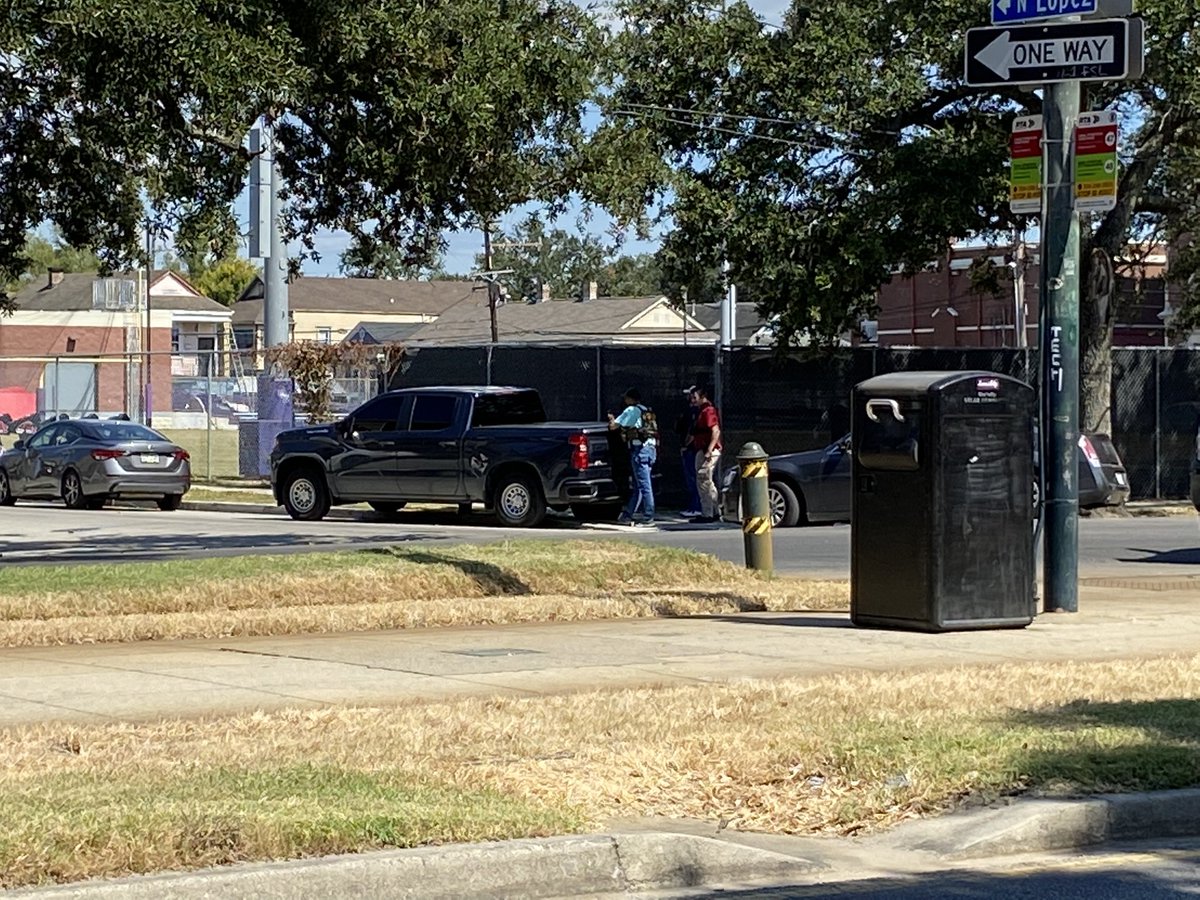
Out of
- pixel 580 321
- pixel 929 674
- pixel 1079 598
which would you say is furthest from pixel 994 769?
pixel 580 321

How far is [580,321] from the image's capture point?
A: 265ft

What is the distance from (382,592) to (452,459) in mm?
11175

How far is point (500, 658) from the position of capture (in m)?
11.6

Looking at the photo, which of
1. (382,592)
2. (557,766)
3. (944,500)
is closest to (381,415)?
(382,592)

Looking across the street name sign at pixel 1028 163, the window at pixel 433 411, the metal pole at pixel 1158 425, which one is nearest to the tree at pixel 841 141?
the metal pole at pixel 1158 425

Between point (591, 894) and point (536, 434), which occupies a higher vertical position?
point (536, 434)

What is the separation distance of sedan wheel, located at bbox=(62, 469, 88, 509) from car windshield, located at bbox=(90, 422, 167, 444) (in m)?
0.78

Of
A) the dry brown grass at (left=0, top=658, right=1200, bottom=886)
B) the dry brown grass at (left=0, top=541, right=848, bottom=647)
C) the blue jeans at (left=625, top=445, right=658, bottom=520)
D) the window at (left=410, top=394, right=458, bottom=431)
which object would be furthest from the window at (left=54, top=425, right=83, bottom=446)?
the dry brown grass at (left=0, top=658, right=1200, bottom=886)

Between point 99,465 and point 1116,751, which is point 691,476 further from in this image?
point 1116,751

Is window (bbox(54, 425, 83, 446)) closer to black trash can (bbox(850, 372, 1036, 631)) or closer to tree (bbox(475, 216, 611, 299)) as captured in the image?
black trash can (bbox(850, 372, 1036, 631))

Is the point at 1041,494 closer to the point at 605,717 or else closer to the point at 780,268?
the point at 605,717

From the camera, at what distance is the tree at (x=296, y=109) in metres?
14.8

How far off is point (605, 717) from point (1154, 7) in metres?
19.8

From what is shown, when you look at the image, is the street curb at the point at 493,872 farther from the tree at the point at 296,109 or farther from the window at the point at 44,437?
the window at the point at 44,437
